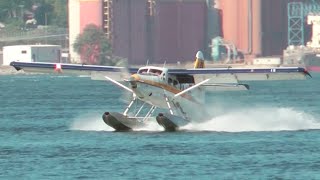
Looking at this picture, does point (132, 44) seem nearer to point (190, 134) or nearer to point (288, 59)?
point (288, 59)

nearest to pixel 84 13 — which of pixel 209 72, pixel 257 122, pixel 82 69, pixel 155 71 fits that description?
pixel 257 122

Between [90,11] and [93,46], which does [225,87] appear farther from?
→ [93,46]

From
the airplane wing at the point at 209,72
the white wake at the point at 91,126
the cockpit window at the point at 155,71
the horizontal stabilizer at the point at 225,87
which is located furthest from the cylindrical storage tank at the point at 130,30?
the cockpit window at the point at 155,71

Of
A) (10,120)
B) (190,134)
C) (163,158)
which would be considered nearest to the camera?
(163,158)

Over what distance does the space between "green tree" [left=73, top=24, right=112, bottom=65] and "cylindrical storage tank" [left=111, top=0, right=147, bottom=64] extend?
1356mm

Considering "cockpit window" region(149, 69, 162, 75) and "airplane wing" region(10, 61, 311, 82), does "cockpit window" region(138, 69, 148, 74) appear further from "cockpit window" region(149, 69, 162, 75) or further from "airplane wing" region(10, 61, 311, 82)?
"airplane wing" region(10, 61, 311, 82)

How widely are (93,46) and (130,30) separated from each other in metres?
5.34

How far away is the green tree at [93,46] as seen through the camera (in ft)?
618

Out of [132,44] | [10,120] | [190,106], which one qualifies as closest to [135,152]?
[190,106]

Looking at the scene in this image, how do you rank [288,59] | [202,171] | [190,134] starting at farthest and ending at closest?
[288,59] < [190,134] < [202,171]

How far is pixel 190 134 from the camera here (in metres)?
53.5

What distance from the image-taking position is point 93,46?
193 m

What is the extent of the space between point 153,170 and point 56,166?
123 inches

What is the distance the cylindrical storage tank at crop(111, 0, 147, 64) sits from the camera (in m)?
192
